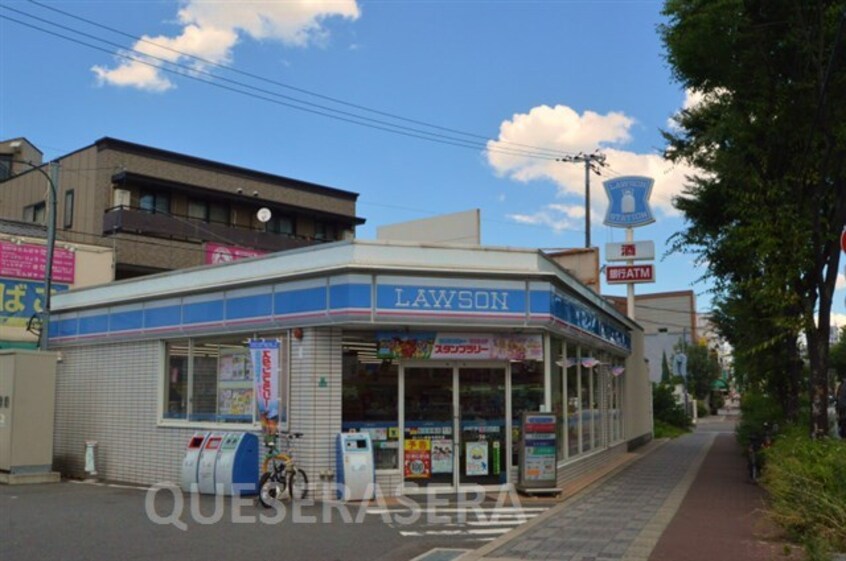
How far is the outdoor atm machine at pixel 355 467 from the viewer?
1327 centimetres

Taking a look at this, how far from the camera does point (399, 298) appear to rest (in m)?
13.8

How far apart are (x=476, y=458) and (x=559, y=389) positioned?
2558mm

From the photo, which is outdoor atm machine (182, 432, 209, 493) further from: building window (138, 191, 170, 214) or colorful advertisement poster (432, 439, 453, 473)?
building window (138, 191, 170, 214)

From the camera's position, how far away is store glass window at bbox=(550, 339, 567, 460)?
615 inches

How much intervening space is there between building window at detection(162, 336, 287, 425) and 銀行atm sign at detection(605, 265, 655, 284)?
17134mm

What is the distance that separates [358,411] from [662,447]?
53.2ft

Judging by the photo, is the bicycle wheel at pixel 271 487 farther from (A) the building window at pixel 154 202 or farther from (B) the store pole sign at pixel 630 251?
(A) the building window at pixel 154 202

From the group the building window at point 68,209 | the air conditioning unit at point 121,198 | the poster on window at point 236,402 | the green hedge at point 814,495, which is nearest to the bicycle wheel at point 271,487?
the poster on window at point 236,402

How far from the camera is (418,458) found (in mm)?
14312

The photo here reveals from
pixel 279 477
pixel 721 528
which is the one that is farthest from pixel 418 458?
pixel 721 528

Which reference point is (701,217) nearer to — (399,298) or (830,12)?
(830,12)

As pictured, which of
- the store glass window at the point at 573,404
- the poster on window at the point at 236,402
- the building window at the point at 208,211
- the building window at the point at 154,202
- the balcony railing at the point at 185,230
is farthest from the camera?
the building window at the point at 208,211

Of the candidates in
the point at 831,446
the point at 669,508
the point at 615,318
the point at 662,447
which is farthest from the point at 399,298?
the point at 662,447

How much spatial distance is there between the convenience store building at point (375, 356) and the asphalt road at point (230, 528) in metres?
1.41
